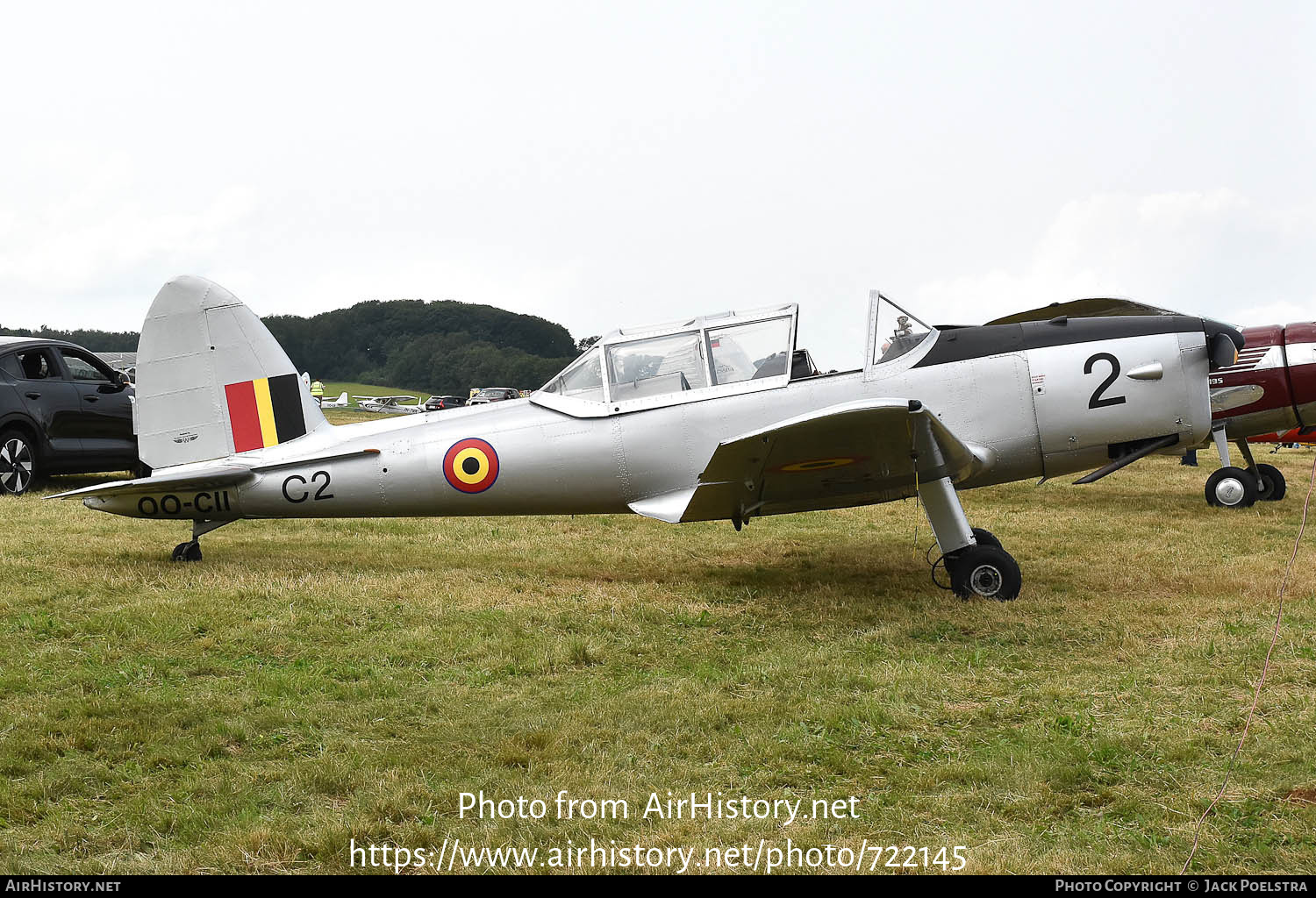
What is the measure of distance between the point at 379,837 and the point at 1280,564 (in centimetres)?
708

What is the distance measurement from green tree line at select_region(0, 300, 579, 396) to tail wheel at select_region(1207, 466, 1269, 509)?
1180cm

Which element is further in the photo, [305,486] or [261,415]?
[261,415]

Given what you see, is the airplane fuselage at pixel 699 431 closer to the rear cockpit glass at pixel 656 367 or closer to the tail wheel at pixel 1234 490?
the rear cockpit glass at pixel 656 367

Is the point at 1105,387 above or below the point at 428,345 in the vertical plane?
below

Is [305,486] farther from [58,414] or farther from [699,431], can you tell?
[58,414]

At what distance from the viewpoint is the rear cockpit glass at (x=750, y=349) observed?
643 centimetres

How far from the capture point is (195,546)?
6980mm

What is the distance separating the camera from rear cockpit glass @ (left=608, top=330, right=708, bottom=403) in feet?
21.3

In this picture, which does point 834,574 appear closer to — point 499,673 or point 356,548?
point 499,673

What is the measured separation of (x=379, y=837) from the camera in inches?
113

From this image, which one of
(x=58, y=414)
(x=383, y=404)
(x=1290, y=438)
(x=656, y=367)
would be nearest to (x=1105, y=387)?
(x=656, y=367)

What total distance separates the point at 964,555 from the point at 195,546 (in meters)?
5.58
